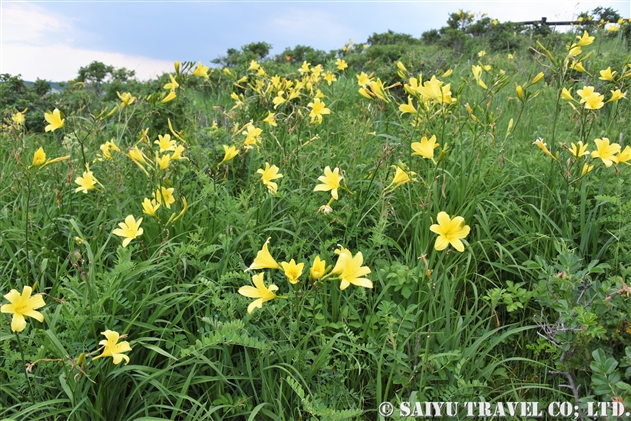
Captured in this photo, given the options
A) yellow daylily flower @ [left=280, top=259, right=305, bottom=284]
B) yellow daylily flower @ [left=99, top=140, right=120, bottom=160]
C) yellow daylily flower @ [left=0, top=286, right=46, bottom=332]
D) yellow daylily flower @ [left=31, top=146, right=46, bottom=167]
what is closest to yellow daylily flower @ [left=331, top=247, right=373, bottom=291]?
yellow daylily flower @ [left=280, top=259, right=305, bottom=284]

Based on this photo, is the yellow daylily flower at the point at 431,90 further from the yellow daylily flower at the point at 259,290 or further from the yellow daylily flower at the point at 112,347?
the yellow daylily flower at the point at 112,347

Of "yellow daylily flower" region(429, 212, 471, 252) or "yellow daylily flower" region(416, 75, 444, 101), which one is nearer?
"yellow daylily flower" region(429, 212, 471, 252)

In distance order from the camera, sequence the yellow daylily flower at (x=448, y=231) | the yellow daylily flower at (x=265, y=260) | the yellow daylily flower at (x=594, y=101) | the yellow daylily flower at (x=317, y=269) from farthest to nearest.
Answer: the yellow daylily flower at (x=594, y=101) < the yellow daylily flower at (x=448, y=231) < the yellow daylily flower at (x=265, y=260) < the yellow daylily flower at (x=317, y=269)

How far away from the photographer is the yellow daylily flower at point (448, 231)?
5.81ft

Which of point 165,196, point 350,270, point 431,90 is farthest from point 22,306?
point 431,90

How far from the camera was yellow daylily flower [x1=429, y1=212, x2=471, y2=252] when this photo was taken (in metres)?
1.77

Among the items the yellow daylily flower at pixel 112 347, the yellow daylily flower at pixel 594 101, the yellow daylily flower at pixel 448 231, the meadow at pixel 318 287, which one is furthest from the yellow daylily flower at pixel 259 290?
the yellow daylily flower at pixel 594 101

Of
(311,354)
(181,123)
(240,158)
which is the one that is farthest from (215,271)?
(181,123)

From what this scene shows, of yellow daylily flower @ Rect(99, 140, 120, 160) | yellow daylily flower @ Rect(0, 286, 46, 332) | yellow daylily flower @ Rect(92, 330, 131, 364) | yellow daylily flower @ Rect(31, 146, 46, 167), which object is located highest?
yellow daylily flower @ Rect(99, 140, 120, 160)

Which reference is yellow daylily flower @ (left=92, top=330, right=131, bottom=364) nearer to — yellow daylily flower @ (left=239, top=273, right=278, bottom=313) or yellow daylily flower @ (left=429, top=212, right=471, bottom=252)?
yellow daylily flower @ (left=239, top=273, right=278, bottom=313)

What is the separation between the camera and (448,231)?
1.81m

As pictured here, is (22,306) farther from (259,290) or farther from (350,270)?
(350,270)

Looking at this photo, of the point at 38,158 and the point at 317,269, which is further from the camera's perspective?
the point at 38,158

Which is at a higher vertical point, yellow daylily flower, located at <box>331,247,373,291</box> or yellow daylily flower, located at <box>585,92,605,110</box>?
yellow daylily flower, located at <box>585,92,605,110</box>
